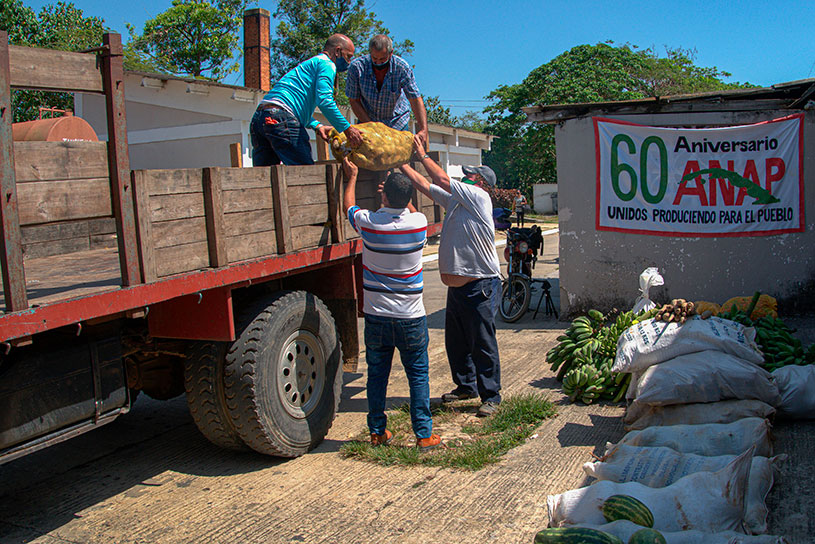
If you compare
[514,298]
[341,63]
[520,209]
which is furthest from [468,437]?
[520,209]

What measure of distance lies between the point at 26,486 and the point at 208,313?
180cm

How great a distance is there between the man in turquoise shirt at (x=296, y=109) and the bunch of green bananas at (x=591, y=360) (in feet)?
8.89

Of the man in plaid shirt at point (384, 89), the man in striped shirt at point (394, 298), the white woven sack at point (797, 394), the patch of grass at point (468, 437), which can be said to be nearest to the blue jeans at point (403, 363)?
the man in striped shirt at point (394, 298)

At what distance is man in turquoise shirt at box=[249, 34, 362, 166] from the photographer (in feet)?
16.9

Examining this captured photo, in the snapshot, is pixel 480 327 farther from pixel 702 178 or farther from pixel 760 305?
pixel 702 178

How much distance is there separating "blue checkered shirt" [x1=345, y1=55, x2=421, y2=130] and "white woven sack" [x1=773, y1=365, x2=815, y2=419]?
140 inches

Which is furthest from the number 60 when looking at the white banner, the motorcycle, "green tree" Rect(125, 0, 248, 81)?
"green tree" Rect(125, 0, 248, 81)

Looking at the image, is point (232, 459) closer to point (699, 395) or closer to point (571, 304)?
point (699, 395)

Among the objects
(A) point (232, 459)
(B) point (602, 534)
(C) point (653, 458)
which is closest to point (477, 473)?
(C) point (653, 458)

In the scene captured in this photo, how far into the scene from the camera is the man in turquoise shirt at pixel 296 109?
5152 millimetres

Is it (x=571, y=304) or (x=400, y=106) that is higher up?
(x=400, y=106)

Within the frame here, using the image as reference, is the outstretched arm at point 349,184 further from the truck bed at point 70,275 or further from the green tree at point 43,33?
the green tree at point 43,33

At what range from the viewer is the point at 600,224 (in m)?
7.99

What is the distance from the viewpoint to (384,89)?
559 cm
